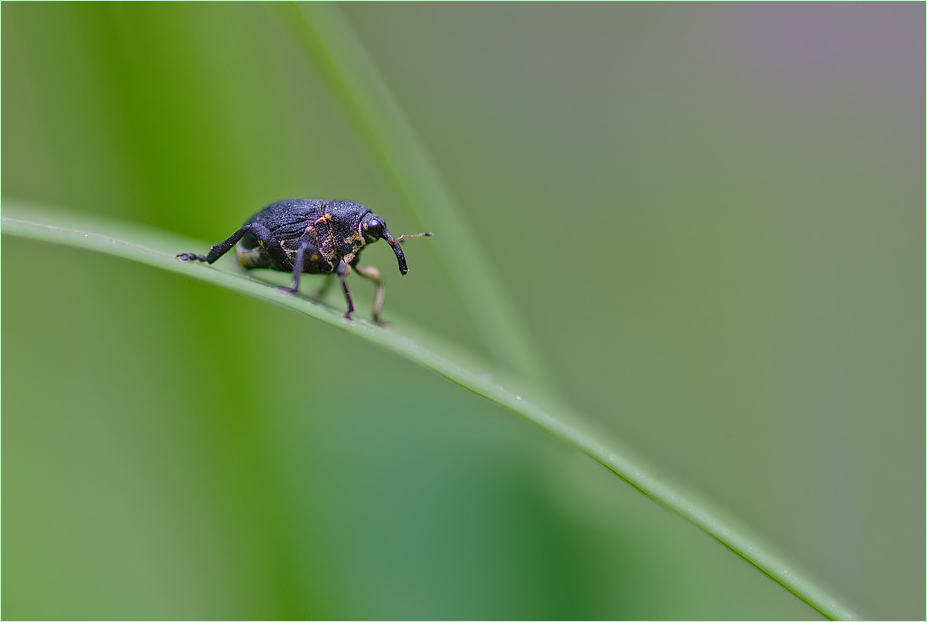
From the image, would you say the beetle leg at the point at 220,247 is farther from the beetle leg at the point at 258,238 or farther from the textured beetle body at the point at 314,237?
the textured beetle body at the point at 314,237

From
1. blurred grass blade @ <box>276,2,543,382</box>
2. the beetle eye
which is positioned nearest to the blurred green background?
blurred grass blade @ <box>276,2,543,382</box>

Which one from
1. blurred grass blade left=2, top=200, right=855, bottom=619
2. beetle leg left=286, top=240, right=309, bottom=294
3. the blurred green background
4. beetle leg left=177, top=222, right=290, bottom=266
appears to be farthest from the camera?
beetle leg left=286, top=240, right=309, bottom=294

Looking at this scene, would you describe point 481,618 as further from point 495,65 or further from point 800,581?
point 495,65

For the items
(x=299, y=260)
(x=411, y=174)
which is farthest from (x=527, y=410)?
(x=299, y=260)

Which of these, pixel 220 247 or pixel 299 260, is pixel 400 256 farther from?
pixel 220 247

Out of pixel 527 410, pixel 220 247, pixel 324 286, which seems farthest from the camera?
pixel 324 286

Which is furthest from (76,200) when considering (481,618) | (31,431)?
(481,618)

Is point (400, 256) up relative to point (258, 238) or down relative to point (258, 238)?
down

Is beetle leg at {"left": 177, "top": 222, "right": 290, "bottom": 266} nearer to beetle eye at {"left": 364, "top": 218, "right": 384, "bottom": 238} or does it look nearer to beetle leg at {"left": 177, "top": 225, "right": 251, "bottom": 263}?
beetle leg at {"left": 177, "top": 225, "right": 251, "bottom": 263}
